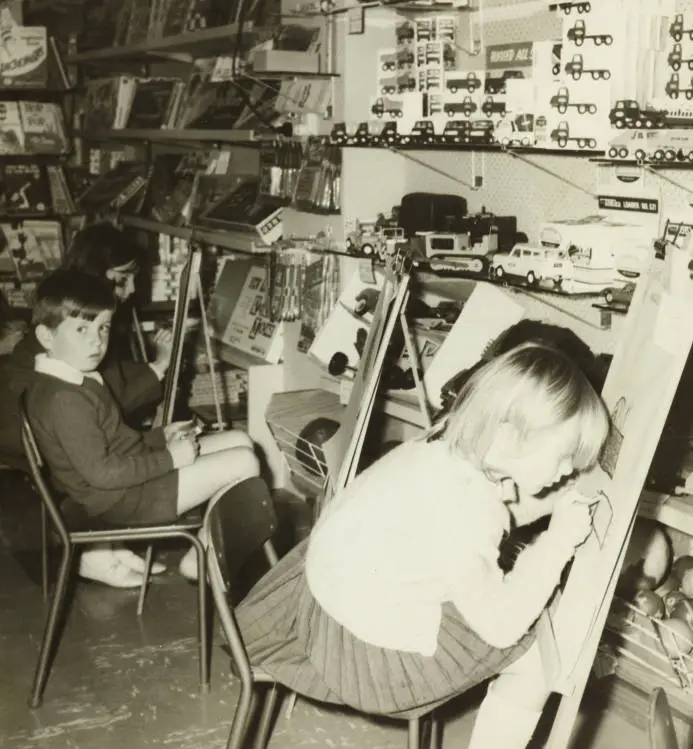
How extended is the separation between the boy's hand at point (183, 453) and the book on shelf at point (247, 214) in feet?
3.21

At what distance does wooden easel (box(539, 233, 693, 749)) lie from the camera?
154 centimetres

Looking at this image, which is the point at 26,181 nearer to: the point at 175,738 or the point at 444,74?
the point at 444,74

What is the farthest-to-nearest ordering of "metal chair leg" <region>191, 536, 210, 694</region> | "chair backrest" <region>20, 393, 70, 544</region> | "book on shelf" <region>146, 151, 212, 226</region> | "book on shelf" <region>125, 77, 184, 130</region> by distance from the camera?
"book on shelf" <region>125, 77, 184, 130</region> < "book on shelf" <region>146, 151, 212, 226</region> < "metal chair leg" <region>191, 536, 210, 694</region> < "chair backrest" <region>20, 393, 70, 544</region>

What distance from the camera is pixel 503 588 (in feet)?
5.45

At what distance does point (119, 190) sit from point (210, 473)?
2.35m

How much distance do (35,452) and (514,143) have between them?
4.53 feet

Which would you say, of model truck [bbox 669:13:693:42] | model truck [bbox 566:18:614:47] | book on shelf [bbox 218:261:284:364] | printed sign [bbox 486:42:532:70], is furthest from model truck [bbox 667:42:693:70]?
book on shelf [bbox 218:261:284:364]

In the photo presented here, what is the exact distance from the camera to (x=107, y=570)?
3305mm

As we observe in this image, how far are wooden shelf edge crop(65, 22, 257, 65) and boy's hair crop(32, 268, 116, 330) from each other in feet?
4.24

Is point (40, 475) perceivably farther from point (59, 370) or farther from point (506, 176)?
point (506, 176)

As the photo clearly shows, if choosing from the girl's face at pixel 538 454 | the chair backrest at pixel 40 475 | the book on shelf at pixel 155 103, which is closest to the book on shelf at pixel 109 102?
the book on shelf at pixel 155 103

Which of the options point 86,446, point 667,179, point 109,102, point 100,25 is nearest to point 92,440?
point 86,446

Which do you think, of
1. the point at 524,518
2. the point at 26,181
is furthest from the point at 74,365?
→ the point at 26,181

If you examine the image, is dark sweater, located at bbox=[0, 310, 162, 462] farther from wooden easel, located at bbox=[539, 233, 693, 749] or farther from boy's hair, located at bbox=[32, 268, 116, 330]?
wooden easel, located at bbox=[539, 233, 693, 749]
